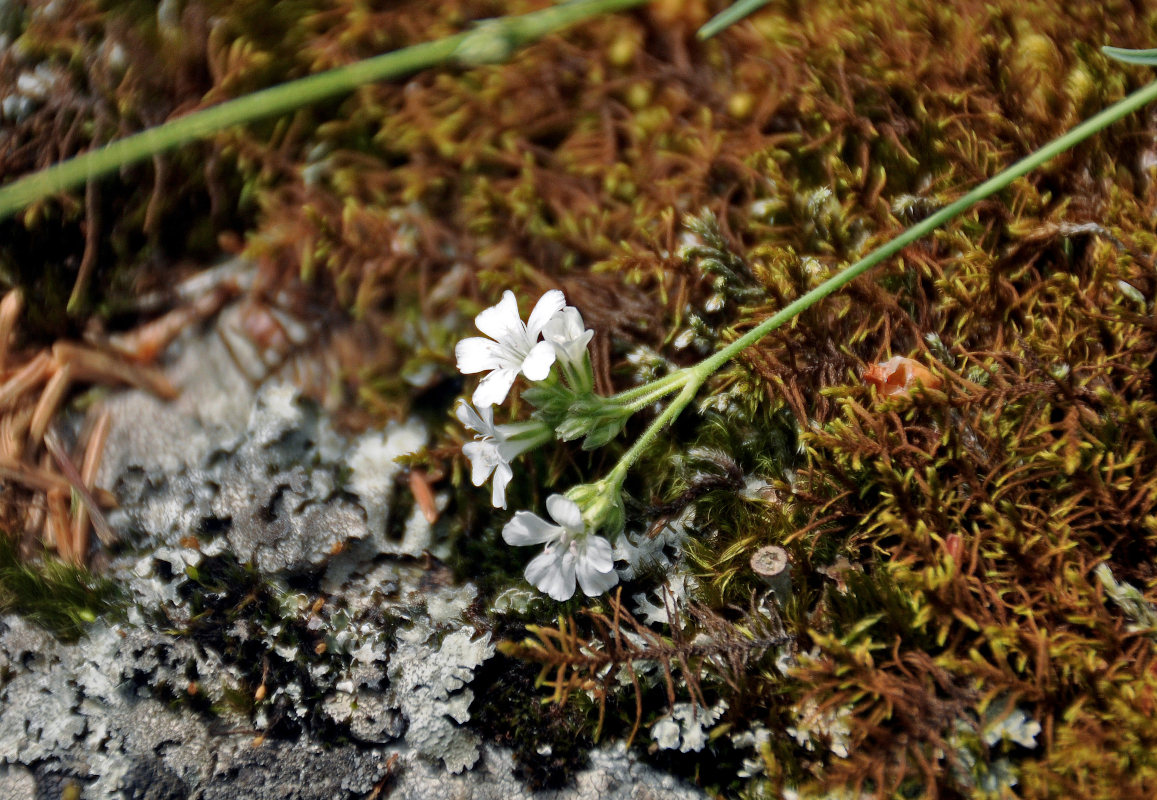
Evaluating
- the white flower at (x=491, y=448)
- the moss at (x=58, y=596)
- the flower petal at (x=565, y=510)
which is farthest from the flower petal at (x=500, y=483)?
the moss at (x=58, y=596)

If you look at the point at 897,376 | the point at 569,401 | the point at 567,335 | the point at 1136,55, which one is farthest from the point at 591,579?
the point at 1136,55

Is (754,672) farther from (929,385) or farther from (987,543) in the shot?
(929,385)

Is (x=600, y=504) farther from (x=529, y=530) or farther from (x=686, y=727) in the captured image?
(x=686, y=727)

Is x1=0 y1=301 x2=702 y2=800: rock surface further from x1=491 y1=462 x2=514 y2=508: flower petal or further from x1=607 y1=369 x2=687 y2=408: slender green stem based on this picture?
x1=607 y1=369 x2=687 y2=408: slender green stem

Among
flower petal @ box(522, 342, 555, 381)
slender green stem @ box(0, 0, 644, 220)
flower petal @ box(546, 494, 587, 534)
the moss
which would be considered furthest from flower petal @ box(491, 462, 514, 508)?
the moss

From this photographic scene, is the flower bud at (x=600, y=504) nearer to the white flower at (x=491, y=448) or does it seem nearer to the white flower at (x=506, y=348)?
the white flower at (x=491, y=448)

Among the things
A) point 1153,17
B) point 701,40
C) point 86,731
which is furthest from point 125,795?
point 1153,17

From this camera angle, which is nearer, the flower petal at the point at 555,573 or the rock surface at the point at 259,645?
the flower petal at the point at 555,573
